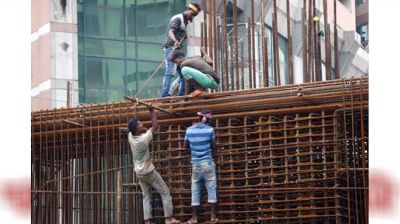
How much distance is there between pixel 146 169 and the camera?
12.9 metres

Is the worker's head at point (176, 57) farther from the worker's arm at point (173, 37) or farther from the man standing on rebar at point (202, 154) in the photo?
the man standing on rebar at point (202, 154)

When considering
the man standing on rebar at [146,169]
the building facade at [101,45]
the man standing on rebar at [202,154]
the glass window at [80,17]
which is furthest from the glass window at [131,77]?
the man standing on rebar at [202,154]

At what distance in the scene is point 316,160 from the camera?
12.6 m

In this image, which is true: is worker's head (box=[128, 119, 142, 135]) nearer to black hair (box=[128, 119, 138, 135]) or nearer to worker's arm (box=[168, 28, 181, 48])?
black hair (box=[128, 119, 138, 135])

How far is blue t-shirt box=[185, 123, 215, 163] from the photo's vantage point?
12656 millimetres

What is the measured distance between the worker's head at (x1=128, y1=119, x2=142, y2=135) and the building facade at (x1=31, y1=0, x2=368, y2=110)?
42.8 feet

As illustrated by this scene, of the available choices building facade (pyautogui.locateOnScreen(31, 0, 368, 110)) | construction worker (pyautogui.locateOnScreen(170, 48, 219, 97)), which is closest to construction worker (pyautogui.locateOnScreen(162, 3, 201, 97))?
construction worker (pyautogui.locateOnScreen(170, 48, 219, 97))

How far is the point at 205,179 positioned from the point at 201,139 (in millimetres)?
530

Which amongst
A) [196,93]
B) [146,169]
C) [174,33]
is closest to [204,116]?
[196,93]

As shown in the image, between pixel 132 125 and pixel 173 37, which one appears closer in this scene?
pixel 132 125

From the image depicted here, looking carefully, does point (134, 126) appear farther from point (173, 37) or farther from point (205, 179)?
point (173, 37)

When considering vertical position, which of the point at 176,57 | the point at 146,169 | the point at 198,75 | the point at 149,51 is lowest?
the point at 146,169
